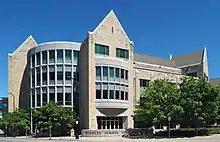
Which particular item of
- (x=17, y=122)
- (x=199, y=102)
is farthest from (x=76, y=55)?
(x=199, y=102)

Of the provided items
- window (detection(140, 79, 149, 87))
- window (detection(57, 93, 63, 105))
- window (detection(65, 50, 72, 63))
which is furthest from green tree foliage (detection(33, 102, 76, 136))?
window (detection(140, 79, 149, 87))

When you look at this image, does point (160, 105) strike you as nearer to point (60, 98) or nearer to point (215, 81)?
point (60, 98)

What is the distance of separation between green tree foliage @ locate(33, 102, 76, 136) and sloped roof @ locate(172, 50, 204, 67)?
4027 cm

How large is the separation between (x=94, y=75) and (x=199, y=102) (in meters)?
20.0

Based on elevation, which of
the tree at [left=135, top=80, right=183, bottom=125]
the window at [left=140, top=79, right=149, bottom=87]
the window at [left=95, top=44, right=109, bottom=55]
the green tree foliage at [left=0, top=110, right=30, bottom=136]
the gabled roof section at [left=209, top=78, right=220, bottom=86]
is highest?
the window at [left=95, top=44, right=109, bottom=55]

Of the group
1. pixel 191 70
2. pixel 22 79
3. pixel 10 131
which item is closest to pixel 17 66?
pixel 22 79

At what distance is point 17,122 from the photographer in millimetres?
61688

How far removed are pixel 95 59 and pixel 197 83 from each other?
750 inches

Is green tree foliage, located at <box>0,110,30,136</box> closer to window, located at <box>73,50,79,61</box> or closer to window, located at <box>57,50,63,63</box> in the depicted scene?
window, located at <box>57,50,63,63</box>

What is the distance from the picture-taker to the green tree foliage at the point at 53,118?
53625 millimetres

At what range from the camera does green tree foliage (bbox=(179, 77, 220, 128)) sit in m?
43.9

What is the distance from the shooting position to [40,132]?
5878 cm

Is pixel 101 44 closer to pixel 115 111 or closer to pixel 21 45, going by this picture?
pixel 115 111

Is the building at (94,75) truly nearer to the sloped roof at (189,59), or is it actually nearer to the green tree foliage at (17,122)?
the green tree foliage at (17,122)
